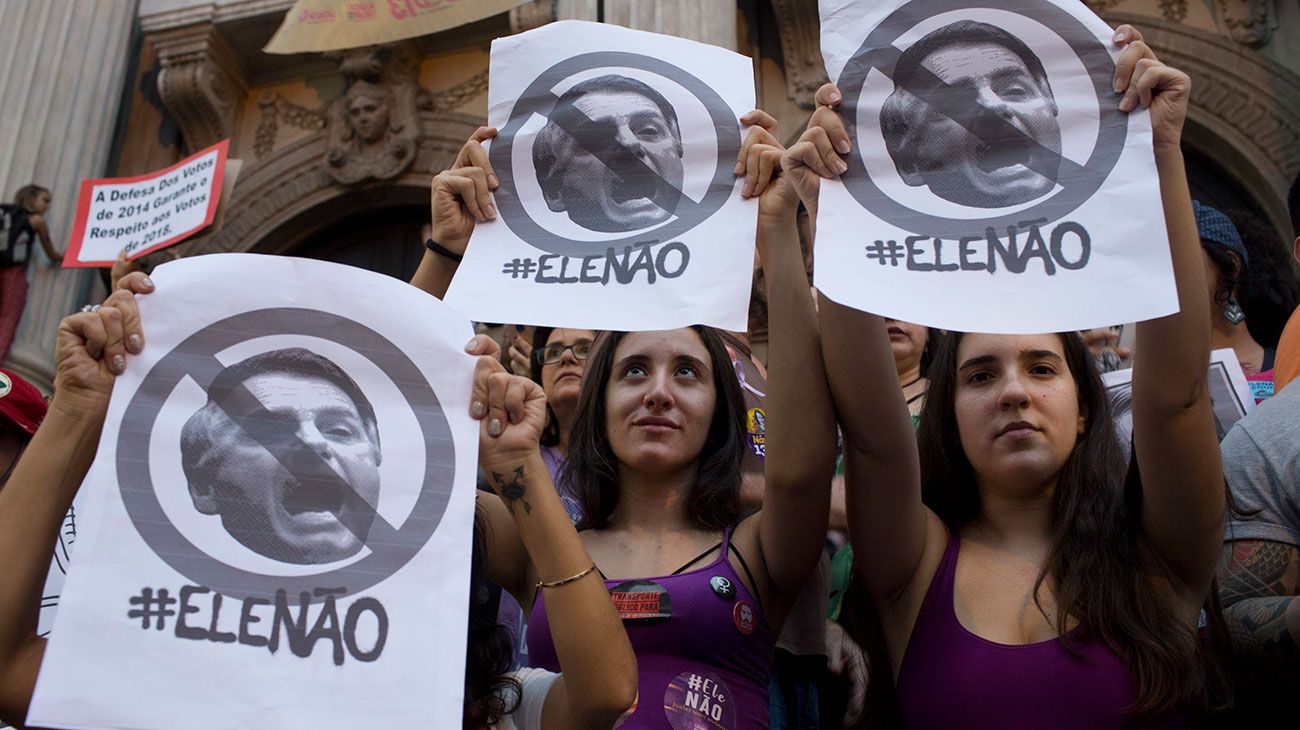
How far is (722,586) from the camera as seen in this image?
2082 mm

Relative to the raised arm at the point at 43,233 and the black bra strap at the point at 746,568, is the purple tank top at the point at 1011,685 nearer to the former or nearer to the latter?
the black bra strap at the point at 746,568

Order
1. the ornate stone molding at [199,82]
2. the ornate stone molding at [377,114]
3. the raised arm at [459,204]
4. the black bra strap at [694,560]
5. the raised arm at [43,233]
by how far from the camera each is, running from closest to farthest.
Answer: the black bra strap at [694,560], the raised arm at [459,204], the raised arm at [43,233], the ornate stone molding at [377,114], the ornate stone molding at [199,82]

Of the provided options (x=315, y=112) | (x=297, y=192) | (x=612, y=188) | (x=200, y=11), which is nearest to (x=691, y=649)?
(x=612, y=188)

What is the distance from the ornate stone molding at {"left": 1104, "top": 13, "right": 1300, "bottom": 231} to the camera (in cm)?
568

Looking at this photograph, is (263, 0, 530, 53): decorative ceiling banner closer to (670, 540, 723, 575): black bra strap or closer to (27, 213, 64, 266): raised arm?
(27, 213, 64, 266): raised arm

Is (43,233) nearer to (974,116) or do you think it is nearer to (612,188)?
(612,188)

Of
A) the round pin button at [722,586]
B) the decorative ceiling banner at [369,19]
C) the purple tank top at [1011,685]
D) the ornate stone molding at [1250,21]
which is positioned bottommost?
the purple tank top at [1011,685]

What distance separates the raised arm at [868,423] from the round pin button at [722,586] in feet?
0.71

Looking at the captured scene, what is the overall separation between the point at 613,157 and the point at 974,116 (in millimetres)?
690

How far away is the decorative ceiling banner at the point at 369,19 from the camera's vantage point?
18.4 feet

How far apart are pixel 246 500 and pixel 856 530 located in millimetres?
970

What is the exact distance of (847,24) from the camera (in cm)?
202

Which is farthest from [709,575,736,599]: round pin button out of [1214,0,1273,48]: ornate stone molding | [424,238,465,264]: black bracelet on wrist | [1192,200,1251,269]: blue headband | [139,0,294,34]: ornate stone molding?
[139,0,294,34]: ornate stone molding

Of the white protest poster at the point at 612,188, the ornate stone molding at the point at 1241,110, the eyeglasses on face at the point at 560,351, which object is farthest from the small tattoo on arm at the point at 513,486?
the ornate stone molding at the point at 1241,110
